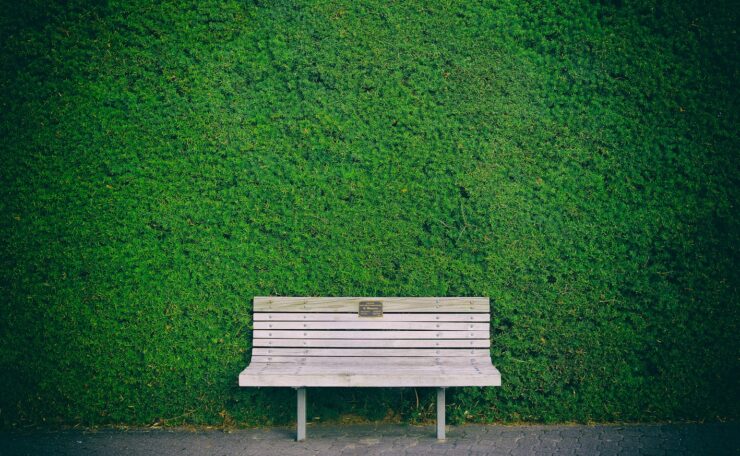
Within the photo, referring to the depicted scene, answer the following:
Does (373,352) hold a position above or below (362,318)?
below

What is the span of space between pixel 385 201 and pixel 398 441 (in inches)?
73.8

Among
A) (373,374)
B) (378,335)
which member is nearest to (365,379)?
(373,374)

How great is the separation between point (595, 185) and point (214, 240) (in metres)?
3.15

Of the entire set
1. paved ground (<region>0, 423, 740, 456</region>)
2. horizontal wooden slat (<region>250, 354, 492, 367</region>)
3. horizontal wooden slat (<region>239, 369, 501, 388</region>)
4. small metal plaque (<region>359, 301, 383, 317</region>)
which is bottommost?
paved ground (<region>0, 423, 740, 456</region>)

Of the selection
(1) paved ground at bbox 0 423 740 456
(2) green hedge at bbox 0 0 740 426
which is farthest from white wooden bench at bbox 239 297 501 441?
(1) paved ground at bbox 0 423 740 456

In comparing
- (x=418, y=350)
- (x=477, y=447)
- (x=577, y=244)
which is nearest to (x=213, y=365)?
(x=418, y=350)

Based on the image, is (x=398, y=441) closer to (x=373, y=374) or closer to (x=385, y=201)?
(x=373, y=374)

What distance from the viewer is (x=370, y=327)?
15.3 feet

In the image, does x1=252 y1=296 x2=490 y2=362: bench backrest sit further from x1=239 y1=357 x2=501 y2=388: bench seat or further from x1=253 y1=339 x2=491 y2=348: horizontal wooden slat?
x1=239 y1=357 x2=501 y2=388: bench seat

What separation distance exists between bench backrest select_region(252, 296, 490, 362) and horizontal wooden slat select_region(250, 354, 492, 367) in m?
0.02

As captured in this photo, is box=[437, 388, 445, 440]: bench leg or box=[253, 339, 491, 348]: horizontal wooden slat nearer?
box=[437, 388, 445, 440]: bench leg

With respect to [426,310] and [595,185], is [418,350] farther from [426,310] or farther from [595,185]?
[595,185]

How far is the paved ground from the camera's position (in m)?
4.30

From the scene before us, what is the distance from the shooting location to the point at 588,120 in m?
4.80
